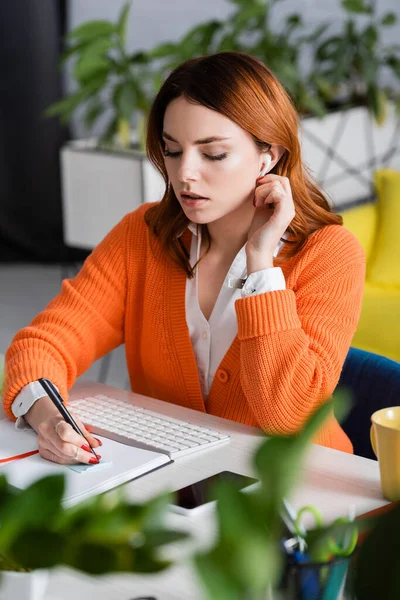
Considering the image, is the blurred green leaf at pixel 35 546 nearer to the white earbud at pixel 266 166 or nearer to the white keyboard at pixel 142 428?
the white keyboard at pixel 142 428

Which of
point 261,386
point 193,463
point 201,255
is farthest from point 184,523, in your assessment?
point 201,255

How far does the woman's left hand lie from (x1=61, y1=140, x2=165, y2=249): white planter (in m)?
1.78

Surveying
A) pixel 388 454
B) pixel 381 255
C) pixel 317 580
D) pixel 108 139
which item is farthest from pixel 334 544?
pixel 108 139

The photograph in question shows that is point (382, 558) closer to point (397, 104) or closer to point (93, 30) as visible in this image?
point (93, 30)

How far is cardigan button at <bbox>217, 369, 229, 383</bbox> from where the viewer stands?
1524mm

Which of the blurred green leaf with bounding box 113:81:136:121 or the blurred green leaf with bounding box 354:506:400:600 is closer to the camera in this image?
the blurred green leaf with bounding box 354:506:400:600

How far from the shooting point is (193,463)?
4.07 feet

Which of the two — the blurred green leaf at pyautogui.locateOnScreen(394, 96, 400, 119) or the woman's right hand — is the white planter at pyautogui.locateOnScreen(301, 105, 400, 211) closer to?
the blurred green leaf at pyautogui.locateOnScreen(394, 96, 400, 119)

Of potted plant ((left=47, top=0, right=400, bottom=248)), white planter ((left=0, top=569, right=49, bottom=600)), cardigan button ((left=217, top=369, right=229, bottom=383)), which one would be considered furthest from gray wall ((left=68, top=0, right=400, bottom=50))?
white planter ((left=0, top=569, right=49, bottom=600))

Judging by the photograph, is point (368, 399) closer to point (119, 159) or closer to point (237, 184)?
point (237, 184)

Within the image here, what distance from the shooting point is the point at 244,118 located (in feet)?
4.82

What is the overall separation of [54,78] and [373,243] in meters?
2.31

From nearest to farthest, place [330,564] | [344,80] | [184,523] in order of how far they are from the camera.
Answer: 1. [330,564]
2. [184,523]
3. [344,80]

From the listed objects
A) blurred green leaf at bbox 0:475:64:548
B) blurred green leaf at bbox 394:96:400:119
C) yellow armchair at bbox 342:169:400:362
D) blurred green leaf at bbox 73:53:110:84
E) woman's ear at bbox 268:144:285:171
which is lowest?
yellow armchair at bbox 342:169:400:362
